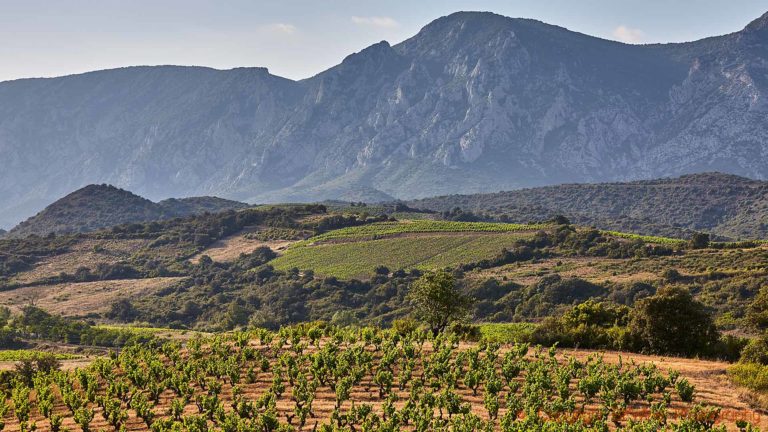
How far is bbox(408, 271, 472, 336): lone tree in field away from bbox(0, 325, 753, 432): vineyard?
1080cm

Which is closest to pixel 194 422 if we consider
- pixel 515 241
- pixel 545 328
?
pixel 545 328

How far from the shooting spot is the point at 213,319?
14075 centimetres

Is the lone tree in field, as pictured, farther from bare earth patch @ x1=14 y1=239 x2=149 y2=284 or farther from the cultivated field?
bare earth patch @ x1=14 y1=239 x2=149 y2=284

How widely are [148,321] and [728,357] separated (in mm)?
103939

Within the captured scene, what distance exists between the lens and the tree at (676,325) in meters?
58.1

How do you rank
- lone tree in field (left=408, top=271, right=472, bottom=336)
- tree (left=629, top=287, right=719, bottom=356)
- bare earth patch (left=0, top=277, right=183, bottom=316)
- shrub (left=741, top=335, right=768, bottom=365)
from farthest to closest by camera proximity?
bare earth patch (left=0, top=277, right=183, bottom=316), lone tree in field (left=408, top=271, right=472, bottom=336), tree (left=629, top=287, right=719, bottom=356), shrub (left=741, top=335, right=768, bottom=365)

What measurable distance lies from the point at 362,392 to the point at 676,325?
24.0 m

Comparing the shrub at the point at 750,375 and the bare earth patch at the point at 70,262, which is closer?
the shrub at the point at 750,375

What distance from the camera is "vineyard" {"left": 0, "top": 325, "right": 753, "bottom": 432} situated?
39625mm

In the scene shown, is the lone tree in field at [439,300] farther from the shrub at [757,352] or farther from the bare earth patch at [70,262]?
the bare earth patch at [70,262]

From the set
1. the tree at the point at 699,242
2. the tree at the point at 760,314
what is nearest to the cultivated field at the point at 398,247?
the tree at the point at 699,242

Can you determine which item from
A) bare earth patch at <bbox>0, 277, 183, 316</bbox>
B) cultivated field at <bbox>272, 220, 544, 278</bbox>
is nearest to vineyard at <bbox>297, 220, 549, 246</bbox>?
cultivated field at <bbox>272, 220, 544, 278</bbox>

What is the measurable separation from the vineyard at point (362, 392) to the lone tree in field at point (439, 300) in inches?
425

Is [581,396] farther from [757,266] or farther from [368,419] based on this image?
[757,266]
